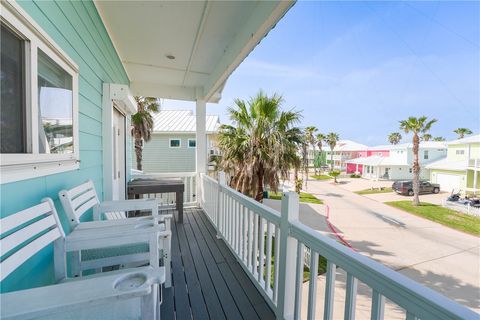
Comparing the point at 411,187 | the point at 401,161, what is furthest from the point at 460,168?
the point at 401,161

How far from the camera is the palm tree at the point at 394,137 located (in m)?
38.8

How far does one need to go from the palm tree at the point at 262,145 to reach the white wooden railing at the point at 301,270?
→ 1.94 meters

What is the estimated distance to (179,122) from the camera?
12.8 meters

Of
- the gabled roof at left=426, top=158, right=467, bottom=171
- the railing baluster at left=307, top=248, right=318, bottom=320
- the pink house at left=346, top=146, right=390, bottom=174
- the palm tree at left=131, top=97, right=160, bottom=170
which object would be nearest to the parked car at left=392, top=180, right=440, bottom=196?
the gabled roof at left=426, top=158, right=467, bottom=171

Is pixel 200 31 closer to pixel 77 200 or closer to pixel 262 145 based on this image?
pixel 77 200

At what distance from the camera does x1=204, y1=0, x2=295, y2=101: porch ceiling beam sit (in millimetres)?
1957

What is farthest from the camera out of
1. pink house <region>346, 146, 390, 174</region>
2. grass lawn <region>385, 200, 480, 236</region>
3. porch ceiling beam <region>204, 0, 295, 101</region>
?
pink house <region>346, 146, 390, 174</region>

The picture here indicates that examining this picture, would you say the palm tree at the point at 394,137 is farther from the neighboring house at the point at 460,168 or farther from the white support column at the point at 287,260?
the white support column at the point at 287,260

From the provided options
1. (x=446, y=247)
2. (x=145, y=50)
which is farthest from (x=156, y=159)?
(x=446, y=247)

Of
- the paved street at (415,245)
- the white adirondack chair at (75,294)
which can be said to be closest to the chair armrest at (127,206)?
the white adirondack chair at (75,294)

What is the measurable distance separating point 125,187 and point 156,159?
864 cm

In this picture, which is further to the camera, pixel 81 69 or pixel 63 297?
pixel 81 69

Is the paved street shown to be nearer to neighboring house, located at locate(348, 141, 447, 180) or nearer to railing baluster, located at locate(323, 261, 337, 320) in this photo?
railing baluster, located at locate(323, 261, 337, 320)

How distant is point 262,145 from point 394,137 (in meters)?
43.5
